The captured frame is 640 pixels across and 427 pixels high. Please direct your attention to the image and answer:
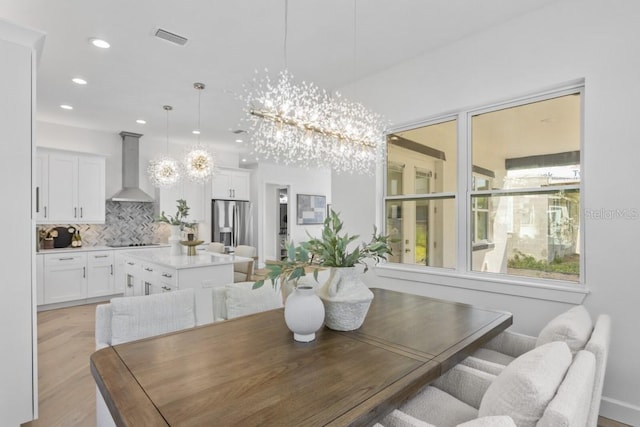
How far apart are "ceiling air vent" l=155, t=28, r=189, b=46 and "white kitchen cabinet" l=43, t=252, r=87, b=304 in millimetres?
3822

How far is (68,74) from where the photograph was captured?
3.62m

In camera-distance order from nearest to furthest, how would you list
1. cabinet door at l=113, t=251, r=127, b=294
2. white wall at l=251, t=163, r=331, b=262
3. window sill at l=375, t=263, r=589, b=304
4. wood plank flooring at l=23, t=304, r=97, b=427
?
wood plank flooring at l=23, t=304, r=97, b=427 < window sill at l=375, t=263, r=589, b=304 < cabinet door at l=113, t=251, r=127, b=294 < white wall at l=251, t=163, r=331, b=262

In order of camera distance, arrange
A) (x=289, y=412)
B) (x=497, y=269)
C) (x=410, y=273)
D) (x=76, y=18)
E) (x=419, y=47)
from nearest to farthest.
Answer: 1. (x=289, y=412)
2. (x=76, y=18)
3. (x=497, y=269)
4. (x=419, y=47)
5. (x=410, y=273)

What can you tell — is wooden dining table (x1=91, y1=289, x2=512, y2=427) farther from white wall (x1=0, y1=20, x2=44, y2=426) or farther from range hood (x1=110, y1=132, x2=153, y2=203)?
range hood (x1=110, y1=132, x2=153, y2=203)

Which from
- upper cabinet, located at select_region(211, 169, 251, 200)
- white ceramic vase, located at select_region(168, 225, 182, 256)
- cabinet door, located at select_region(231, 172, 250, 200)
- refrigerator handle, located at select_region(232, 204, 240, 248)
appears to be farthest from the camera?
cabinet door, located at select_region(231, 172, 250, 200)

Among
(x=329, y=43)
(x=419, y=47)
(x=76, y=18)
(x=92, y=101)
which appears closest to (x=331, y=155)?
(x=329, y=43)

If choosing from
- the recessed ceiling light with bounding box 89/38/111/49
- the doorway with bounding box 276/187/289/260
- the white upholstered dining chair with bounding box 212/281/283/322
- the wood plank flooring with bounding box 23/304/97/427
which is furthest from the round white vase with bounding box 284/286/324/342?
the doorway with bounding box 276/187/289/260

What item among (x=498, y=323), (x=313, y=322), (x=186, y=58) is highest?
(x=186, y=58)

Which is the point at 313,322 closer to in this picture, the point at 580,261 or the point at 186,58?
the point at 580,261

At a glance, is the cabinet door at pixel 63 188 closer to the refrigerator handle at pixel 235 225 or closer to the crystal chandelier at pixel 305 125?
the refrigerator handle at pixel 235 225

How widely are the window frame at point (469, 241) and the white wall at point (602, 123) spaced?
0.23 ft

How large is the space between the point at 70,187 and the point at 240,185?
308 cm

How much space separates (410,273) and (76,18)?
3.62m

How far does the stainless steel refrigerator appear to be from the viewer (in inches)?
270
